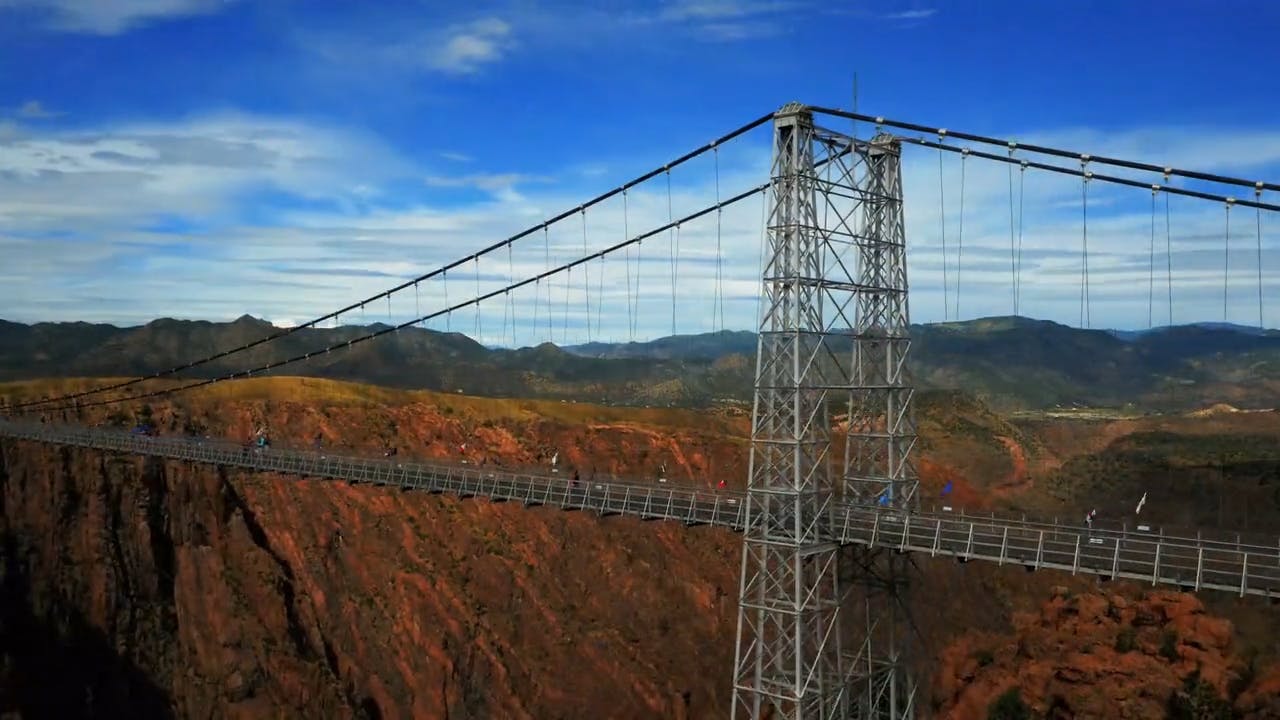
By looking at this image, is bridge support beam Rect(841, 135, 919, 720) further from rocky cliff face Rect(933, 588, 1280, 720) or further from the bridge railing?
rocky cliff face Rect(933, 588, 1280, 720)

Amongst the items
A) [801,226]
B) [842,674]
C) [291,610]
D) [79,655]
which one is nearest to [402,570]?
[291,610]

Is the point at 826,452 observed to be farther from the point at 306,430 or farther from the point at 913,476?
the point at 306,430

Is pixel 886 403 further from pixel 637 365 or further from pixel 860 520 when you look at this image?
pixel 637 365

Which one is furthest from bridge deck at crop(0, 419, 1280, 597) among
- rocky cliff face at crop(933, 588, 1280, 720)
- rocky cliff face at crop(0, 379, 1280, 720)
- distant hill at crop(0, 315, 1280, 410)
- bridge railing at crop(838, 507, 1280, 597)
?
distant hill at crop(0, 315, 1280, 410)

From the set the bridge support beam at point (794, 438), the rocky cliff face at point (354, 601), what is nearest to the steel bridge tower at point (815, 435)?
the bridge support beam at point (794, 438)

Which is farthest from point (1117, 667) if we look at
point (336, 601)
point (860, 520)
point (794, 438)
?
point (336, 601)

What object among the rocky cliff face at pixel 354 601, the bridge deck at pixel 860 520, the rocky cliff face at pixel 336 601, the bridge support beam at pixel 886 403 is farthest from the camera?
the rocky cliff face at pixel 336 601

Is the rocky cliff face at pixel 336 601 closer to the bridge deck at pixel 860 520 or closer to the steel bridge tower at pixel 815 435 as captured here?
the bridge deck at pixel 860 520

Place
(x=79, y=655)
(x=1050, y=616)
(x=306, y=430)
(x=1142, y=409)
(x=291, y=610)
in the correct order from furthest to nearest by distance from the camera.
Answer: (x=1142, y=409), (x=306, y=430), (x=291, y=610), (x=79, y=655), (x=1050, y=616)
